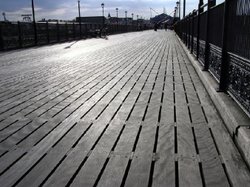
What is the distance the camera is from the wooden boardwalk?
9.65ft

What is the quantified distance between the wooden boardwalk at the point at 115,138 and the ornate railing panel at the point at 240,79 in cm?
45

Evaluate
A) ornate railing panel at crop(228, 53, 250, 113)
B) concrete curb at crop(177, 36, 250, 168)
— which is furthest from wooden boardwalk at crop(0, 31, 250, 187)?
ornate railing panel at crop(228, 53, 250, 113)

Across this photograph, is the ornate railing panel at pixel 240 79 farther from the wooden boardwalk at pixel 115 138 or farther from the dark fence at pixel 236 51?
the wooden boardwalk at pixel 115 138

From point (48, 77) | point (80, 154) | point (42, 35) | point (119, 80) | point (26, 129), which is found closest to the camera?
point (80, 154)

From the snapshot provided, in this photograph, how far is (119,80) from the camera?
7.90 m

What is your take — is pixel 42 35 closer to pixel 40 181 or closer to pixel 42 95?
pixel 42 95

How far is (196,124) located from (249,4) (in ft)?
5.51

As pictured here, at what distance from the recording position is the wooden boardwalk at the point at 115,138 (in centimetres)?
294

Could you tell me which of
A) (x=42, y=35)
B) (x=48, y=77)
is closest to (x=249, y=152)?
(x=48, y=77)

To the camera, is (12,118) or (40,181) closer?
(40,181)

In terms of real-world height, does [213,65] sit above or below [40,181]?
above

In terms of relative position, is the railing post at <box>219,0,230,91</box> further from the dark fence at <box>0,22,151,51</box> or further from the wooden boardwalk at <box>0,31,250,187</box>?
the dark fence at <box>0,22,151,51</box>

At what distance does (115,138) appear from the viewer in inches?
153

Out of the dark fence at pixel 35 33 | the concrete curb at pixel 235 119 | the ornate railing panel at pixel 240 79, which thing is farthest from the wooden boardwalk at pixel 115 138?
the dark fence at pixel 35 33
